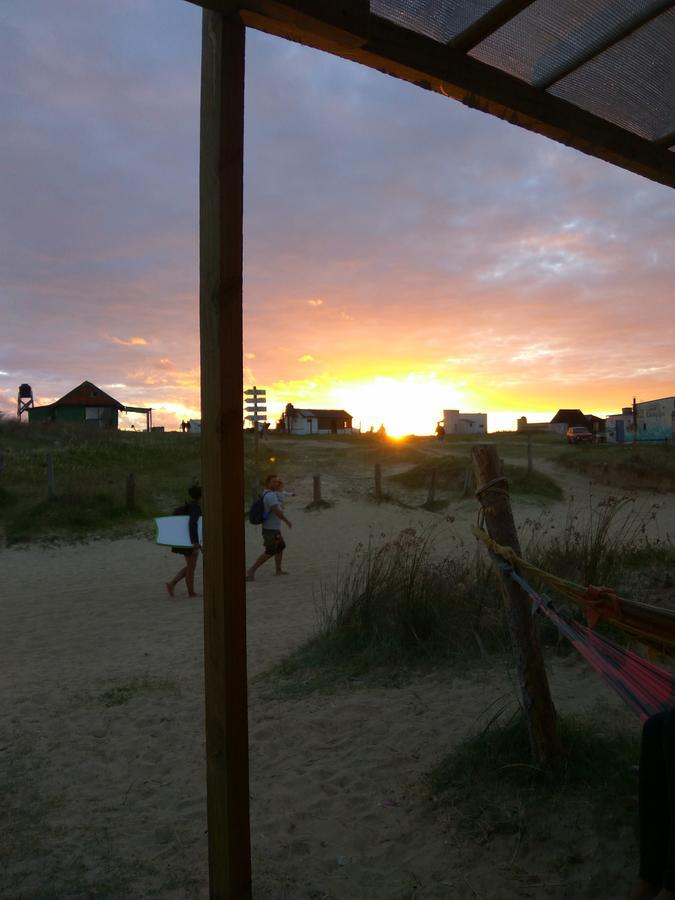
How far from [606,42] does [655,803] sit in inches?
105

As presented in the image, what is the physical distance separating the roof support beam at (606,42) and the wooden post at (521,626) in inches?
60.3

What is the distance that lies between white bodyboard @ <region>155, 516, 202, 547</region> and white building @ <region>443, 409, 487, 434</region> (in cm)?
5006

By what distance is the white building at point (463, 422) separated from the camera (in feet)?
194

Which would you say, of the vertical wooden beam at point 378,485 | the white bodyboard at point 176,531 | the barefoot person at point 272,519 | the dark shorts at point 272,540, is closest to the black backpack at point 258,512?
the barefoot person at point 272,519

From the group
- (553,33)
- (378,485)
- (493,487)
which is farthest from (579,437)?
(553,33)

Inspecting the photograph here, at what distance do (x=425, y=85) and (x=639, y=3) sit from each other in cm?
83

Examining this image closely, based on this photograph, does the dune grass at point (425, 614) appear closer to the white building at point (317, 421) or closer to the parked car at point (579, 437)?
the parked car at point (579, 437)

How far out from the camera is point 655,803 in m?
1.87

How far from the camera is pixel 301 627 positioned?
720cm

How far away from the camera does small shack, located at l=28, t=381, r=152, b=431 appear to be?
50125mm

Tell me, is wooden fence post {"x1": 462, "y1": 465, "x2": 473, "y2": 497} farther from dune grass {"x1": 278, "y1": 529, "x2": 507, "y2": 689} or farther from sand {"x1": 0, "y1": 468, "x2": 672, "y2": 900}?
dune grass {"x1": 278, "y1": 529, "x2": 507, "y2": 689}

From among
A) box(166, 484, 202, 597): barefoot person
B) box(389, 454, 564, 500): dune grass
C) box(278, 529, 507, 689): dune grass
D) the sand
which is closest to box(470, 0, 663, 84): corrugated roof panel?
the sand

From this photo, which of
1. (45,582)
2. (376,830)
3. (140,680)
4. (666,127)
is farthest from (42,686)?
(45,582)

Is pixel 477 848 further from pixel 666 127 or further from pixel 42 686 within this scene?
pixel 42 686
